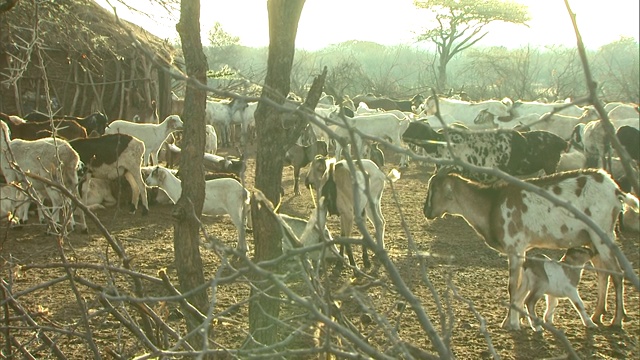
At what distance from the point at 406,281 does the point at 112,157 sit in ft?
17.6

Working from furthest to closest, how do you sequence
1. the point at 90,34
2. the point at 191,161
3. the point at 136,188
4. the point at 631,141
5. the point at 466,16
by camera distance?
the point at 466,16 < the point at 631,141 < the point at 136,188 < the point at 90,34 < the point at 191,161

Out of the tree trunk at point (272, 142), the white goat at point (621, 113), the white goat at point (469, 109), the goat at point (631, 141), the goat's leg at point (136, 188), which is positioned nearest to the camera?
the tree trunk at point (272, 142)

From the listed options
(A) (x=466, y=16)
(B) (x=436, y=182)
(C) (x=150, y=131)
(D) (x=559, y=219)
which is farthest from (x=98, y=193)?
(A) (x=466, y=16)

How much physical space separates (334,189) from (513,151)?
5.13 meters

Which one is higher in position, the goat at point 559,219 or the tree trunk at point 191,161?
the tree trunk at point 191,161

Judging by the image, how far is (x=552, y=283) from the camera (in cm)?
677

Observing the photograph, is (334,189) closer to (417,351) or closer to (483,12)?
(417,351)

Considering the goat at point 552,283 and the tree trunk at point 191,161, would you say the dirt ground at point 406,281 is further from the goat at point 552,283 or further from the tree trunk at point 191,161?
the tree trunk at point 191,161

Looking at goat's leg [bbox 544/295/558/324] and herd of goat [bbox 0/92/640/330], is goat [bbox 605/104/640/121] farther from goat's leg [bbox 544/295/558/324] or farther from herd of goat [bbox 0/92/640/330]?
goat's leg [bbox 544/295/558/324]

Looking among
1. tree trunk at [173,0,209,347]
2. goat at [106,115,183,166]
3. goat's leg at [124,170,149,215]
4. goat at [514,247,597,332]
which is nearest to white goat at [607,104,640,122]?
goat at [106,115,183,166]

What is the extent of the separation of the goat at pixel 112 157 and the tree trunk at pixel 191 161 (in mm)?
7531

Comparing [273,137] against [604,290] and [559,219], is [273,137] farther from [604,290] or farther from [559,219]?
[604,290]

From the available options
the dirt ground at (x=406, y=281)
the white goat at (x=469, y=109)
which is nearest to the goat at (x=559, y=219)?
the dirt ground at (x=406, y=281)

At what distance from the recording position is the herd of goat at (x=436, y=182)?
10.5 ft
